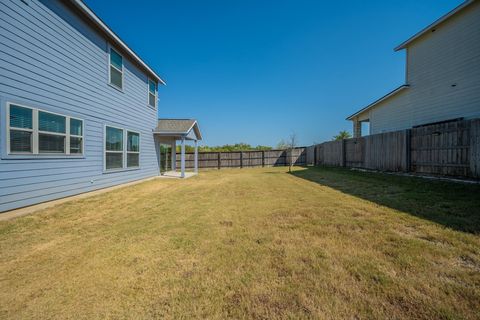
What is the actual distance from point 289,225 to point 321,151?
599 inches

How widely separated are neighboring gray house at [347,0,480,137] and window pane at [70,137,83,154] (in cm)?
1325

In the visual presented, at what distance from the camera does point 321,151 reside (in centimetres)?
1730

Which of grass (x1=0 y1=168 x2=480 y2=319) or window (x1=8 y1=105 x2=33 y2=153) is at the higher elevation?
window (x1=8 y1=105 x2=33 y2=153)

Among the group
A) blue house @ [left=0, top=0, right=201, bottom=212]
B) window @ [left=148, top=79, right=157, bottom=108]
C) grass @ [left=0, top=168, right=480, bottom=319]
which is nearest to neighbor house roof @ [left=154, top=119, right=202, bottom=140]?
window @ [left=148, top=79, right=157, bottom=108]

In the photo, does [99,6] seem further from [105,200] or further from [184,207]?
[184,207]

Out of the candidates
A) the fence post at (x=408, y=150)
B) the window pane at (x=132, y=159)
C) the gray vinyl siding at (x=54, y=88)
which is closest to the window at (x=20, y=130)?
the gray vinyl siding at (x=54, y=88)

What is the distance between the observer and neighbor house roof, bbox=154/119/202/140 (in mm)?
10753

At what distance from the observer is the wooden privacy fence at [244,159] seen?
1905 cm

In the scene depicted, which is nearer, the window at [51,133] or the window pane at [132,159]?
the window at [51,133]

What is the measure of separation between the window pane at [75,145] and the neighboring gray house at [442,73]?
13.3m

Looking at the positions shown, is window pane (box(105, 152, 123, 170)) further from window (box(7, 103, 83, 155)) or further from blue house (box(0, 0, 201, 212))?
window (box(7, 103, 83, 155))

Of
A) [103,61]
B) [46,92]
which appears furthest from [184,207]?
[103,61]

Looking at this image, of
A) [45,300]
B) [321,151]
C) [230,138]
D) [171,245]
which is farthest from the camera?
[230,138]

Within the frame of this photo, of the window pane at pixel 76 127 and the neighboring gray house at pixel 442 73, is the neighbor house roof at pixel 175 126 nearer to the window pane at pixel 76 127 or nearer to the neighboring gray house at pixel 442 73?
the window pane at pixel 76 127
